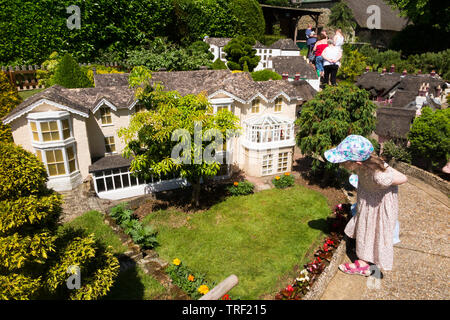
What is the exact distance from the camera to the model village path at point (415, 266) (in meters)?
10.2

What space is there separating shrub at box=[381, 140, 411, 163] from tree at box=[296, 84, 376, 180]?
4831 millimetres

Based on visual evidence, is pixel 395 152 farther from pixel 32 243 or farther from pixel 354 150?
pixel 32 243

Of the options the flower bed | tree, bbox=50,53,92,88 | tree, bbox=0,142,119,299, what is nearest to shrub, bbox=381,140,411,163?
the flower bed

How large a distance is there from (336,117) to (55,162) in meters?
18.6

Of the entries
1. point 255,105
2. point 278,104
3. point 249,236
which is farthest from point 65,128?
point 278,104

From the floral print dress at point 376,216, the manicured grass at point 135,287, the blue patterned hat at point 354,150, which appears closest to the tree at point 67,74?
the manicured grass at point 135,287

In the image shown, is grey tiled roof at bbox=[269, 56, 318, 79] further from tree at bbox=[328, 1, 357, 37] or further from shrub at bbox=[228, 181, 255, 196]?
tree at bbox=[328, 1, 357, 37]

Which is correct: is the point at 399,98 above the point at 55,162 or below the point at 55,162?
above

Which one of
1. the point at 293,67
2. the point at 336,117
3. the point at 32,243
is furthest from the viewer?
the point at 293,67

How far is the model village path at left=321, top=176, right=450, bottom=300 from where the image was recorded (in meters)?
10.2

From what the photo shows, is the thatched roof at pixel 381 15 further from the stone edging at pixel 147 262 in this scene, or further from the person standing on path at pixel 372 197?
the person standing on path at pixel 372 197

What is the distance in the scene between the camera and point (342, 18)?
6312 cm
